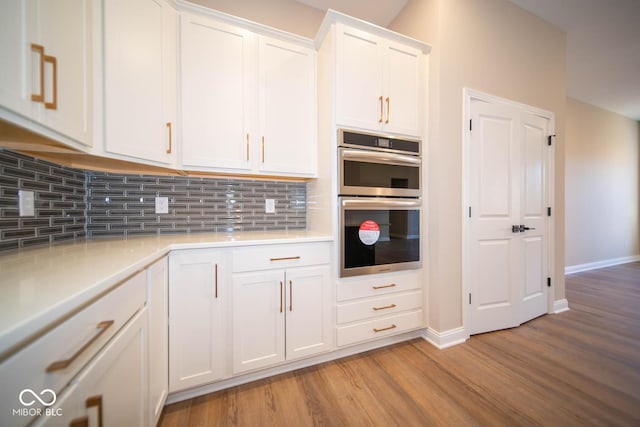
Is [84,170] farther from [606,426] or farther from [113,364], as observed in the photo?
[606,426]

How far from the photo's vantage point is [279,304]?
1462 millimetres

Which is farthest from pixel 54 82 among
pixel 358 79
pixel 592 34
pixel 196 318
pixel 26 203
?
pixel 592 34

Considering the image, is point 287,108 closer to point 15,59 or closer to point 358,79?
point 358,79

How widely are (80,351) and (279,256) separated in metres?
0.97

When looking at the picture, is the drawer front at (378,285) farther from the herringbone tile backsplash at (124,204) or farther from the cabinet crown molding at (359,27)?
the cabinet crown molding at (359,27)

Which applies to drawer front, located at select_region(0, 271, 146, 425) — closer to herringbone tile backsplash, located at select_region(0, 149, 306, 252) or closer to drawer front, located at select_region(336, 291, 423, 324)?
herringbone tile backsplash, located at select_region(0, 149, 306, 252)

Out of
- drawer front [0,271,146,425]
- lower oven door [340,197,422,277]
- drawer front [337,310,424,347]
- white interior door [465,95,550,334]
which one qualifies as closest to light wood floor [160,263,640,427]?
drawer front [337,310,424,347]

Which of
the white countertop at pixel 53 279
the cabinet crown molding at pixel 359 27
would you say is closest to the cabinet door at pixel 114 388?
the white countertop at pixel 53 279

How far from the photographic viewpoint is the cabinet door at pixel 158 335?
102 cm

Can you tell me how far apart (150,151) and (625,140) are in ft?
26.0

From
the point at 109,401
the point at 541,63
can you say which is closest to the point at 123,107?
the point at 109,401

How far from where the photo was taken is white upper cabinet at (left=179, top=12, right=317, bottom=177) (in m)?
1.52

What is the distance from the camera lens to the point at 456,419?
1186 millimetres

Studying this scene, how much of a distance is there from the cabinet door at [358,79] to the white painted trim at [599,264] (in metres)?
4.44
